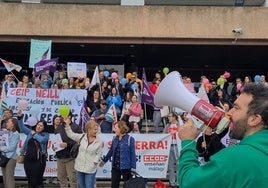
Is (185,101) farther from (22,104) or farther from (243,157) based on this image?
(22,104)

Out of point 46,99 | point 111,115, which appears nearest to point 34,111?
point 46,99

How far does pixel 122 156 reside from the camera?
9055mm

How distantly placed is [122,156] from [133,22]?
9.91 metres

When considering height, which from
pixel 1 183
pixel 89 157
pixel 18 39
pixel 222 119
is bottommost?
pixel 1 183

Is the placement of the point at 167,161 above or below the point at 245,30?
below

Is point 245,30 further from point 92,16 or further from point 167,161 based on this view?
point 167,161

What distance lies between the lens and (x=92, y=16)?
18.1 metres

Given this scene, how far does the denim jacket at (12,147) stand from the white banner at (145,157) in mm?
767

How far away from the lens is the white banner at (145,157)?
10562 mm

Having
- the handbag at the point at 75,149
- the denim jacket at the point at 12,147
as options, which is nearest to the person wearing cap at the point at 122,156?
the handbag at the point at 75,149

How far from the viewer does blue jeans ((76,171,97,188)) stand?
8.88 meters

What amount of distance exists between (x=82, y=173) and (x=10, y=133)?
1.96m

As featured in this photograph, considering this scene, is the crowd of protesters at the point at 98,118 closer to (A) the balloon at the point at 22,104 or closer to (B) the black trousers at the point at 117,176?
(B) the black trousers at the point at 117,176

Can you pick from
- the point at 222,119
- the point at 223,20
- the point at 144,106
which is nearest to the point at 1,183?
the point at 144,106
